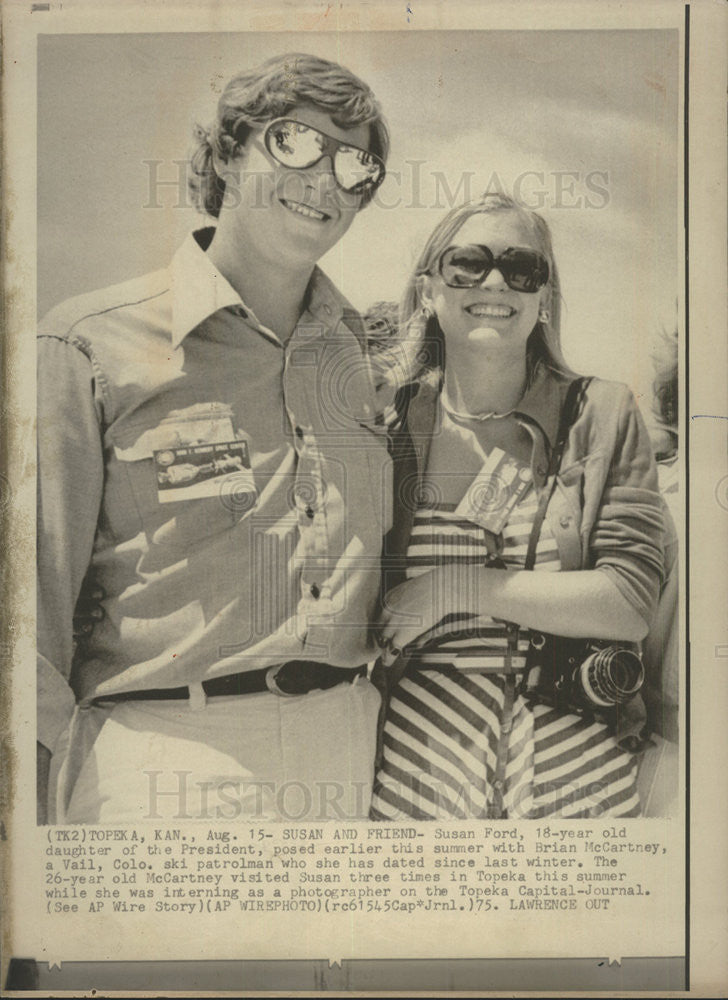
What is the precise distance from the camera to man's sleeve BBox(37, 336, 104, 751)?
2229mm

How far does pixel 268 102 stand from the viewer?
7.39ft

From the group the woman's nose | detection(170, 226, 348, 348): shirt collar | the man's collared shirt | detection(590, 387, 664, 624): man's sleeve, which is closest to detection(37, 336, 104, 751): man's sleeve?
the man's collared shirt

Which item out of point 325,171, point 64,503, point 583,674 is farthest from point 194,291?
point 583,674

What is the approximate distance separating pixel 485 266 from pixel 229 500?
0.80 metres

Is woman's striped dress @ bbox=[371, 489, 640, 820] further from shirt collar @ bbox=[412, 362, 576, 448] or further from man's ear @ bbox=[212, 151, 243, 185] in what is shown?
man's ear @ bbox=[212, 151, 243, 185]

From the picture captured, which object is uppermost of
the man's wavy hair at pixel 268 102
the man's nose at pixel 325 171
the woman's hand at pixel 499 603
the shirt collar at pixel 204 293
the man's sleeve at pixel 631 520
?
the man's wavy hair at pixel 268 102

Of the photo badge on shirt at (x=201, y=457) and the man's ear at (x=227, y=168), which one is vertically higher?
the man's ear at (x=227, y=168)

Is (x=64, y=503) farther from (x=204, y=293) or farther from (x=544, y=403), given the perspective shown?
(x=544, y=403)

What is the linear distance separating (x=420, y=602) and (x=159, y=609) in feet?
1.94

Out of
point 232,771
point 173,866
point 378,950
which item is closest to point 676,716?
point 378,950

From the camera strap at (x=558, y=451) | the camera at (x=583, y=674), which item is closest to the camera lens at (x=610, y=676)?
the camera at (x=583, y=674)

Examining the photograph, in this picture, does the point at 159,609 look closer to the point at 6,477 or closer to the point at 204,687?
the point at 204,687

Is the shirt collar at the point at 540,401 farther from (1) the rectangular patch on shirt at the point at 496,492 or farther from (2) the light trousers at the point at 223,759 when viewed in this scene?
(2) the light trousers at the point at 223,759

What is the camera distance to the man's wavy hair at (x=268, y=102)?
225cm
